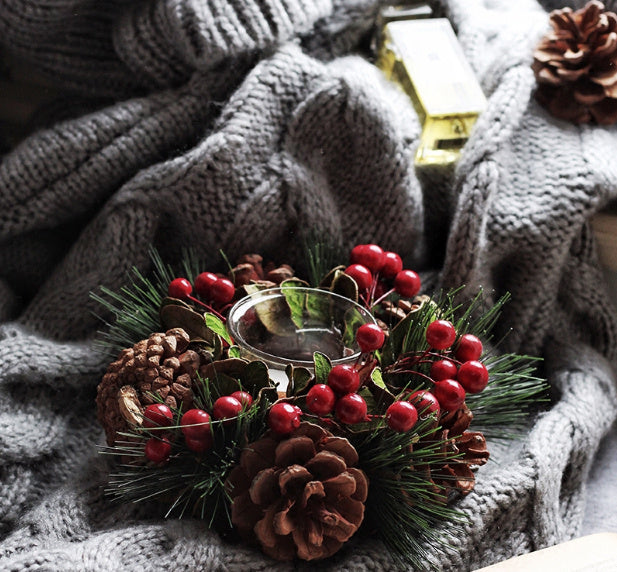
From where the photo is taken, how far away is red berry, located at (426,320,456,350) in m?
0.53

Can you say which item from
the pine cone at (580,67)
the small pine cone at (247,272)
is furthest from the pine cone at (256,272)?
the pine cone at (580,67)

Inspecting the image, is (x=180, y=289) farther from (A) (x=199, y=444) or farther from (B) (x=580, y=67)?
(B) (x=580, y=67)

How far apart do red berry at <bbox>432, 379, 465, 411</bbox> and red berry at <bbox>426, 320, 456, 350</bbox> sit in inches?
1.1

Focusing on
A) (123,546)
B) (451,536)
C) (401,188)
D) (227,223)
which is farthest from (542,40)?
Result: (123,546)

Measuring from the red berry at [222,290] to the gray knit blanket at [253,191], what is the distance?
2.8 inches

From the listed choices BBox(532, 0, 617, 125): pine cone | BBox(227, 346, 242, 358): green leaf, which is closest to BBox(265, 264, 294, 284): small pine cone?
BBox(227, 346, 242, 358): green leaf

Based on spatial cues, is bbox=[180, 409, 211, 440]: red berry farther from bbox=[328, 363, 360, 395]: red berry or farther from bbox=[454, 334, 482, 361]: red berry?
bbox=[454, 334, 482, 361]: red berry

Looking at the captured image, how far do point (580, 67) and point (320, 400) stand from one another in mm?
413

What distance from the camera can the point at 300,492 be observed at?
1.55 feet

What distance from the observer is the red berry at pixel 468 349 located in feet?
1.82

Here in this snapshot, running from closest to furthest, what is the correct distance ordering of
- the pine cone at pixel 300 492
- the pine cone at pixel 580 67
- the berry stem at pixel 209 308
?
1. the pine cone at pixel 300 492
2. the berry stem at pixel 209 308
3. the pine cone at pixel 580 67

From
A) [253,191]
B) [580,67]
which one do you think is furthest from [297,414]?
[580,67]

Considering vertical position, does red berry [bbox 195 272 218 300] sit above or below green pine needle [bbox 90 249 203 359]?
above

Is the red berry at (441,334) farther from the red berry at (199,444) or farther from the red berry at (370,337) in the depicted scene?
the red berry at (199,444)
